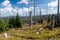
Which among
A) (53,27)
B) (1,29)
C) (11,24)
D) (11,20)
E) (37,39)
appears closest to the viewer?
(37,39)

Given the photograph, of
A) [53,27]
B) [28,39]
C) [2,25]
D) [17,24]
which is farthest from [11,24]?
[28,39]

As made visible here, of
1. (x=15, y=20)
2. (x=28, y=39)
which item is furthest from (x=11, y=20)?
(x=28, y=39)

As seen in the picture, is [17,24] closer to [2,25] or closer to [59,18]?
[2,25]

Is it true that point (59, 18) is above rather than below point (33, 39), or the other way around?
above

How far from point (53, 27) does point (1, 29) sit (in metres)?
15.6

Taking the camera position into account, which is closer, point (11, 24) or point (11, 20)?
point (11, 24)

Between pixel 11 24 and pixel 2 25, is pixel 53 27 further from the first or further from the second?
pixel 11 24

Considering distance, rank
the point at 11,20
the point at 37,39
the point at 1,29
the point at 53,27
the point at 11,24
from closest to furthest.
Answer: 1. the point at 37,39
2. the point at 53,27
3. the point at 1,29
4. the point at 11,24
5. the point at 11,20

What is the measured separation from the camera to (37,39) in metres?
23.9

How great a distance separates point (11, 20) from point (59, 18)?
45.0 m

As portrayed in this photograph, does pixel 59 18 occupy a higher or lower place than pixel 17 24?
higher

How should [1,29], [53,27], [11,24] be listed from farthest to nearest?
[11,24], [1,29], [53,27]

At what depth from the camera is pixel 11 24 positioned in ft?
207

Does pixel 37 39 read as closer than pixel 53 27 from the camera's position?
Yes
